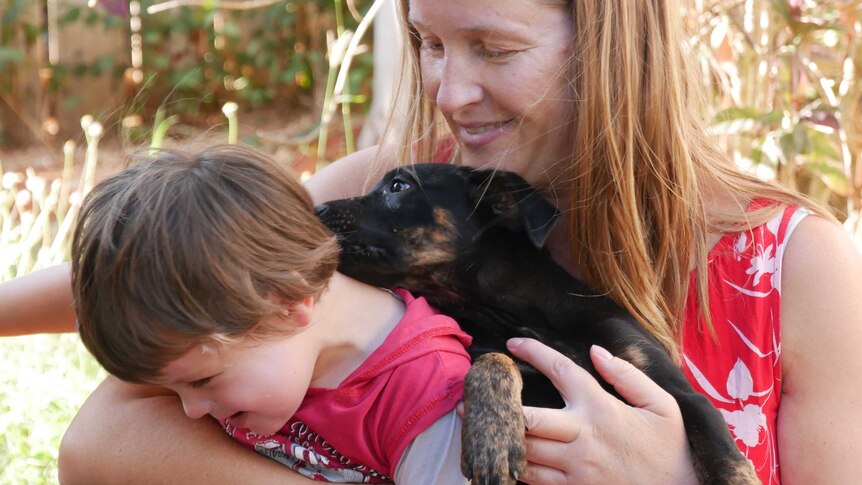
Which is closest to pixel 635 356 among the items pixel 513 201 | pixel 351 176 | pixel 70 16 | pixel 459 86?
pixel 513 201

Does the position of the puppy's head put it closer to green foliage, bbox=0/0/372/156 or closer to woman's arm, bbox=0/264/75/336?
woman's arm, bbox=0/264/75/336

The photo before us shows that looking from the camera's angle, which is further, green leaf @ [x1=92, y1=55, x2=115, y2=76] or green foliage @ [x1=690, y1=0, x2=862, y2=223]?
green leaf @ [x1=92, y1=55, x2=115, y2=76]

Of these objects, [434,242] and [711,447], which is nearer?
[711,447]

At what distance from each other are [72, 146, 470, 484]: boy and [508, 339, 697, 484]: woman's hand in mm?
245

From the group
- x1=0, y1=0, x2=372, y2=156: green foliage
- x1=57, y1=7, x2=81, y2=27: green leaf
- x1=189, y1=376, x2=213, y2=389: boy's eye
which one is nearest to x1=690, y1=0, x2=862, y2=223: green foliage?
x1=189, y1=376, x2=213, y2=389: boy's eye

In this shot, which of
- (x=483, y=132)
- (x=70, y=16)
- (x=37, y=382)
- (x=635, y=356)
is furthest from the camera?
(x=70, y=16)

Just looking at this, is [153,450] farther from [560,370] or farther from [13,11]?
[13,11]

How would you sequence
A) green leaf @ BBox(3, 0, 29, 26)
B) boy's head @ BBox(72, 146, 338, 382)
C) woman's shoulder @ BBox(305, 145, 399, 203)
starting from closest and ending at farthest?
boy's head @ BBox(72, 146, 338, 382) → woman's shoulder @ BBox(305, 145, 399, 203) → green leaf @ BBox(3, 0, 29, 26)

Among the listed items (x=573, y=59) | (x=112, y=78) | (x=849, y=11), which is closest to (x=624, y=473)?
(x=573, y=59)

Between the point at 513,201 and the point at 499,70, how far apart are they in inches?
15.1

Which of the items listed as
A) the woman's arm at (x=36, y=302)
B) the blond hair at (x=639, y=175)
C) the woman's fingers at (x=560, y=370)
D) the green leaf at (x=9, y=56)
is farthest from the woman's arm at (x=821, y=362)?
the green leaf at (x=9, y=56)

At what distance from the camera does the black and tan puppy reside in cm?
292

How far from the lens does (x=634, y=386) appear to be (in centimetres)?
273

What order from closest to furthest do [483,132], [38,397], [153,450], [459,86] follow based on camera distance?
[153,450]
[459,86]
[483,132]
[38,397]
